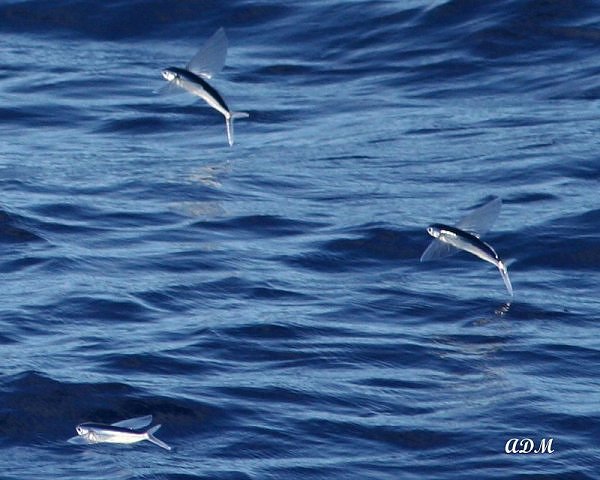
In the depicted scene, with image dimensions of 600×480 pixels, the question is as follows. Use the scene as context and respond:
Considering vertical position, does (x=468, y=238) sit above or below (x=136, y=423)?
above

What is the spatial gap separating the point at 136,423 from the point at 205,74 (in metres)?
3.32

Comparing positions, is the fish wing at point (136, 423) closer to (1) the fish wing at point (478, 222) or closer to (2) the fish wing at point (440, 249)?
(2) the fish wing at point (440, 249)

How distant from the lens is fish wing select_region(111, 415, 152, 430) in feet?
24.7

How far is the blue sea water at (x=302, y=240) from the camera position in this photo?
779cm

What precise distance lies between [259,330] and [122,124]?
15.7 ft

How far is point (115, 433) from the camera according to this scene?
7188 mm

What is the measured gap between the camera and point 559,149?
12.6 metres

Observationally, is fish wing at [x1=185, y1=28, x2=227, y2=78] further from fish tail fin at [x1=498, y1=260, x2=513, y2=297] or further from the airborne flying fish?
fish tail fin at [x1=498, y1=260, x2=513, y2=297]

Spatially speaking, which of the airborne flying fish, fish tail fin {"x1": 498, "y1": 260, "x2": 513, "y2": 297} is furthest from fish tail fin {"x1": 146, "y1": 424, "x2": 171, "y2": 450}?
fish tail fin {"x1": 498, "y1": 260, "x2": 513, "y2": 297}

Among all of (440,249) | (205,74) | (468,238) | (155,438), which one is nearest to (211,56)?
(205,74)

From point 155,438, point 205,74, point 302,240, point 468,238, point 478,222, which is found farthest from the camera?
point 302,240

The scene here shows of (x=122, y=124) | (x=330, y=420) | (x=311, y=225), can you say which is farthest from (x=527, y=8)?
(x=330, y=420)

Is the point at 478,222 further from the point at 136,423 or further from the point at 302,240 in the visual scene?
the point at 136,423

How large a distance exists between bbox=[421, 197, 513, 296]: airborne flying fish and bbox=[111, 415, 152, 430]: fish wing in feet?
5.83
